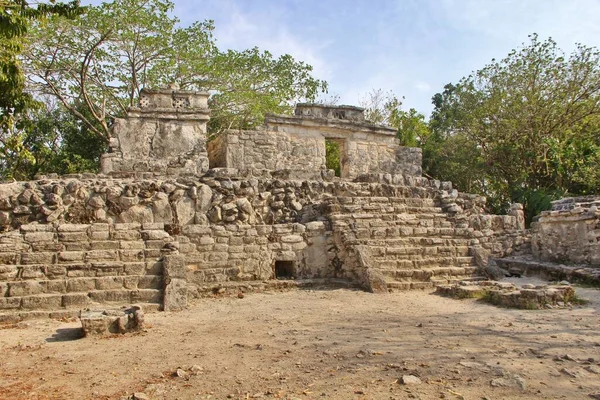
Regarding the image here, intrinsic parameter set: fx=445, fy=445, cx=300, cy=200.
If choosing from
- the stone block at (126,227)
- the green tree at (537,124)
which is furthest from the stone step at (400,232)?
the green tree at (537,124)

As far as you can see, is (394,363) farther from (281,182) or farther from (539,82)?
(539,82)

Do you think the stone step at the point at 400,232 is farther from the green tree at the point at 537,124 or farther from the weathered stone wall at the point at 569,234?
the green tree at the point at 537,124

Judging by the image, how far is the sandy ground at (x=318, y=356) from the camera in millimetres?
2851

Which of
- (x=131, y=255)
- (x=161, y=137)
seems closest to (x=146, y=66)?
(x=161, y=137)

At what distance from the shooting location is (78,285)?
552 cm

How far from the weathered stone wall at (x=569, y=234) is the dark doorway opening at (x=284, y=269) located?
16.8 ft

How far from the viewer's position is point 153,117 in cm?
1152

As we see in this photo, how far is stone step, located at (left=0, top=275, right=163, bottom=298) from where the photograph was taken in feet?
17.3

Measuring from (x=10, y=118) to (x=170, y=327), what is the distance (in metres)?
5.30

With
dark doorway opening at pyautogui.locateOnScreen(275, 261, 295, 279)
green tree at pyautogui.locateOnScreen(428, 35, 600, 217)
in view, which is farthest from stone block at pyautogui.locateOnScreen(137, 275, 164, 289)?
green tree at pyautogui.locateOnScreen(428, 35, 600, 217)

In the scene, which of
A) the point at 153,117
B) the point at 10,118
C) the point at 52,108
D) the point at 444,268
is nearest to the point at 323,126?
the point at 153,117

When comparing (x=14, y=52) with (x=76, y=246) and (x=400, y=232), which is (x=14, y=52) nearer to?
(x=76, y=246)

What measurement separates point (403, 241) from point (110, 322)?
4.97 meters

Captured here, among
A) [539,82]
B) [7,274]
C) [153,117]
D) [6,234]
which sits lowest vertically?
[7,274]
